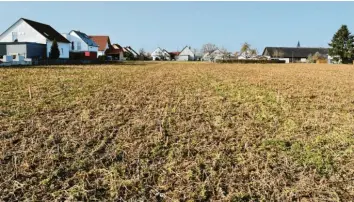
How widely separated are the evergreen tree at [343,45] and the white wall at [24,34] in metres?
53.0

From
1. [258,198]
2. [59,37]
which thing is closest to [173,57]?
[59,37]

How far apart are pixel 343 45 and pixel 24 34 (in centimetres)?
5621

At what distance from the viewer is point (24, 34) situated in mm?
42031

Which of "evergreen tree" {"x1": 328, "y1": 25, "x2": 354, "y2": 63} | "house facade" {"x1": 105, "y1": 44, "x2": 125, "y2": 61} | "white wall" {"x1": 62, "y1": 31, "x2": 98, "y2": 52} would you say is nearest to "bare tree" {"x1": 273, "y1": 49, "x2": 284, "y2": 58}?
"evergreen tree" {"x1": 328, "y1": 25, "x2": 354, "y2": 63}

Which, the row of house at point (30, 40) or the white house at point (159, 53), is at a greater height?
the white house at point (159, 53)

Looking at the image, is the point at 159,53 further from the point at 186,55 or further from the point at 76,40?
the point at 76,40

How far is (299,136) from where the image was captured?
16.9 feet

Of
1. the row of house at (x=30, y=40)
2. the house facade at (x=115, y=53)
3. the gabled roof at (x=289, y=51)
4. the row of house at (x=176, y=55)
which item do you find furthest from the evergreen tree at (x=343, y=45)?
the row of house at (x=176, y=55)

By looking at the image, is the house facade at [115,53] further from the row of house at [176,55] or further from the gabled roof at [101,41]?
the row of house at [176,55]

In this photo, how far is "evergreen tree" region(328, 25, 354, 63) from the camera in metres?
63.1

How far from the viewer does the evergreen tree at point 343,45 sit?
207ft

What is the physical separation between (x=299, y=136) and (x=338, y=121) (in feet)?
5.38

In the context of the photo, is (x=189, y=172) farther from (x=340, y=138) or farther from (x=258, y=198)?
(x=340, y=138)

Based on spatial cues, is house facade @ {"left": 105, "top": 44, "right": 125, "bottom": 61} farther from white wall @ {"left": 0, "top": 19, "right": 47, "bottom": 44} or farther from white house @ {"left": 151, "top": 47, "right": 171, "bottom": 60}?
white wall @ {"left": 0, "top": 19, "right": 47, "bottom": 44}
